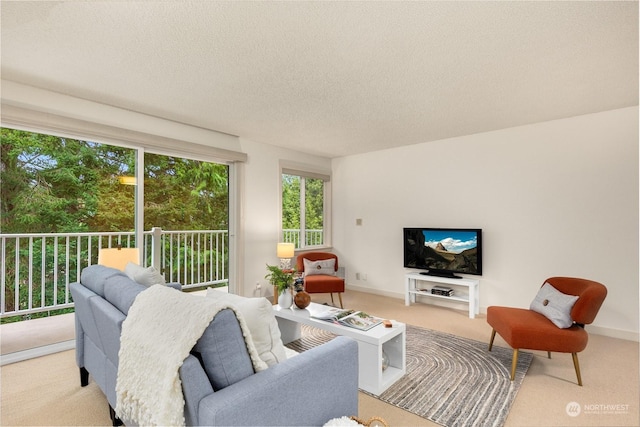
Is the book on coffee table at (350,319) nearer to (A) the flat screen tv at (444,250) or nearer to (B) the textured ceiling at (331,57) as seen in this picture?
(B) the textured ceiling at (331,57)

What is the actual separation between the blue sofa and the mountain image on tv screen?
10.5 feet

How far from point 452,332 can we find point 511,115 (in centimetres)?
245

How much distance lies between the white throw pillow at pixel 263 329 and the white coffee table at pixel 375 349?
40.3 inches

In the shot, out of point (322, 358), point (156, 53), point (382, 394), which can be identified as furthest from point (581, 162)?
point (156, 53)

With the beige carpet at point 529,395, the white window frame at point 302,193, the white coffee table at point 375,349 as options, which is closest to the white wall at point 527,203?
the white window frame at point 302,193

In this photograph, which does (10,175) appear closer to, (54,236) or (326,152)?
(54,236)

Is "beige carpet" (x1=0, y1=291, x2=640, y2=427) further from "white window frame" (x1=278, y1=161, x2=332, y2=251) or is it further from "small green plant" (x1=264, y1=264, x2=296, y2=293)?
"white window frame" (x1=278, y1=161, x2=332, y2=251)

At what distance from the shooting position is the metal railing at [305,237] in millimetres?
5355

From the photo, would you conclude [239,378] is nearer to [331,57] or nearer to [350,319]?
[350,319]

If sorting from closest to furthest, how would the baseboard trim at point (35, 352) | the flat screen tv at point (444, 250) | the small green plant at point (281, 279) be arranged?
the baseboard trim at point (35, 352), the small green plant at point (281, 279), the flat screen tv at point (444, 250)

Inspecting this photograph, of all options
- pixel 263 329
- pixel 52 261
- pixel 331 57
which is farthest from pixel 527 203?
pixel 52 261

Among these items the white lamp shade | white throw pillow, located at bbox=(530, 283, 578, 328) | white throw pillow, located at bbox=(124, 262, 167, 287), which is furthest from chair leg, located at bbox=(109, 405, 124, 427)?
white throw pillow, located at bbox=(530, 283, 578, 328)

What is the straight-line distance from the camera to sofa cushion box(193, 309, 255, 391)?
46.3 inches

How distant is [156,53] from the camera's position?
2203mm
